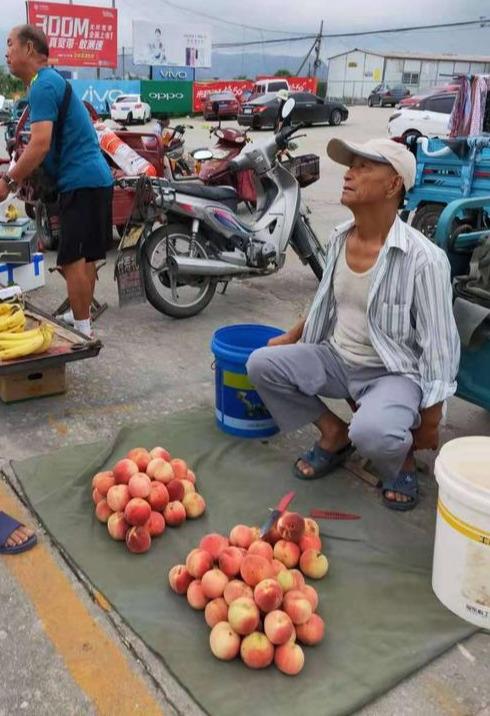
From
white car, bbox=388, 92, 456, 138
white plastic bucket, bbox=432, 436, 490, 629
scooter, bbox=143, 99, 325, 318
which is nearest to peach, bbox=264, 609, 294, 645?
white plastic bucket, bbox=432, 436, 490, 629

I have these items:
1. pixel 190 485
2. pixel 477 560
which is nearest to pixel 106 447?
pixel 190 485

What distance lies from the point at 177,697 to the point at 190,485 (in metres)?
1.06

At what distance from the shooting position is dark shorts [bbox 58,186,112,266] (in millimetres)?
4613

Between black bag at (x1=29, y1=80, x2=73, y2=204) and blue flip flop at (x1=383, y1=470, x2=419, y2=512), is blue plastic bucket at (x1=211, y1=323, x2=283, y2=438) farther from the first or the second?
black bag at (x1=29, y1=80, x2=73, y2=204)

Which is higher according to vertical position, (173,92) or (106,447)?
(173,92)

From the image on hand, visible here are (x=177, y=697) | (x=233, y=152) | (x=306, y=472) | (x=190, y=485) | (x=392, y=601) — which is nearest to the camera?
(x=177, y=697)

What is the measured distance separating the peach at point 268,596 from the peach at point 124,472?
0.91m

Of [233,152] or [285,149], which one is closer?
[285,149]

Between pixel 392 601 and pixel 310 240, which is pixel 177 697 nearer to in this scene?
pixel 392 601

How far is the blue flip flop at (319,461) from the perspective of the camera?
3.45 m

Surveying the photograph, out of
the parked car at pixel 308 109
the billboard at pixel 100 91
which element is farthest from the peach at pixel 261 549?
the billboard at pixel 100 91

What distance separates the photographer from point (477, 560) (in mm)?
2393

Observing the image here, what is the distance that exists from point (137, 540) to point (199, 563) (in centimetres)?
36

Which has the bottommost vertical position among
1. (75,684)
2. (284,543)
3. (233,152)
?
(75,684)
